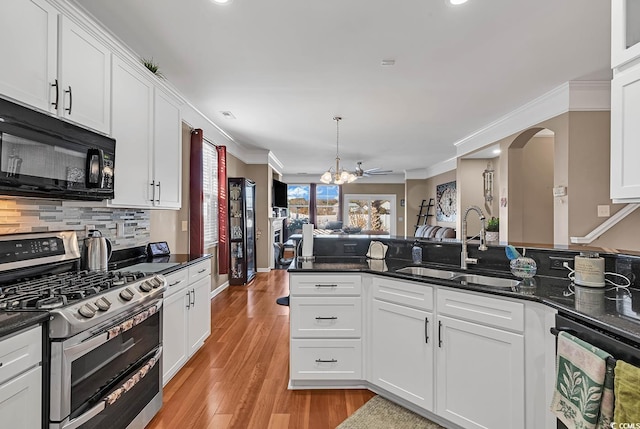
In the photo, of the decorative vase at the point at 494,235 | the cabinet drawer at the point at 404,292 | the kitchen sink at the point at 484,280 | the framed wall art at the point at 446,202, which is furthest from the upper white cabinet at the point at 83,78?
the framed wall art at the point at 446,202

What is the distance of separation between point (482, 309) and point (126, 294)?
194cm

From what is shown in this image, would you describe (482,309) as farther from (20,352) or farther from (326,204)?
(326,204)

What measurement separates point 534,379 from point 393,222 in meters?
9.39

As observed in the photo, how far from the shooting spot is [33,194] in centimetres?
159

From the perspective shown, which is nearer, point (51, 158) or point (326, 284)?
point (51, 158)

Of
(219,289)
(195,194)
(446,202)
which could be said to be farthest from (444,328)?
(446,202)

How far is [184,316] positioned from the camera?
2.59 metres

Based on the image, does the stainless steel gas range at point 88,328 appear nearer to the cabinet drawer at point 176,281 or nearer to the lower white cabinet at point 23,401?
the lower white cabinet at point 23,401

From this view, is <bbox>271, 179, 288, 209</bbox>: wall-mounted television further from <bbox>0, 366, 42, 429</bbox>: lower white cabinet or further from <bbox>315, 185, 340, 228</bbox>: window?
<bbox>0, 366, 42, 429</bbox>: lower white cabinet

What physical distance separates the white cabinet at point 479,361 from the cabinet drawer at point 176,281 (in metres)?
1.89

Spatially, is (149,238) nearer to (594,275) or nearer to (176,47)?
(176,47)

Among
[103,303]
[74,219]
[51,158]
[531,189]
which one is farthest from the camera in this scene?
[531,189]

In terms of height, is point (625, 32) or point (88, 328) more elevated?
point (625, 32)

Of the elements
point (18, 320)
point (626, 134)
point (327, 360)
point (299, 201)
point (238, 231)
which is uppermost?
point (299, 201)
